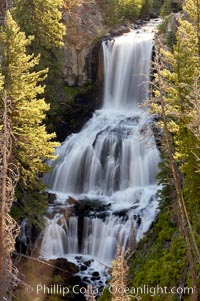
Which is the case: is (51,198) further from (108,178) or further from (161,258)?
(161,258)

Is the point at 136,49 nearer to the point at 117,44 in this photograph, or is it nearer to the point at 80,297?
the point at 117,44

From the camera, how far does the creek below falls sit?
24.2 m

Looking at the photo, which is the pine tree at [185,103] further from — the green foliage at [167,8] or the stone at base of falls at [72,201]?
the green foliage at [167,8]

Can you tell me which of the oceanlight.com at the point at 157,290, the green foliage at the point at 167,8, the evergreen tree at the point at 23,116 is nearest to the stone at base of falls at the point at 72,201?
the evergreen tree at the point at 23,116

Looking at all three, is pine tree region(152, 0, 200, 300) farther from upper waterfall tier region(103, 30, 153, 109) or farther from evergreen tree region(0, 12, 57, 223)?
upper waterfall tier region(103, 30, 153, 109)

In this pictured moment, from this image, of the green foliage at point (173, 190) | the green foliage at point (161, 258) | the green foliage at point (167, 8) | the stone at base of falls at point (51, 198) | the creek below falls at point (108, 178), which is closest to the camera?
the green foliage at point (173, 190)

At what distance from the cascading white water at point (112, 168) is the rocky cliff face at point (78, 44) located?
1.75 m

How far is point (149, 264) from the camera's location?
716 inches

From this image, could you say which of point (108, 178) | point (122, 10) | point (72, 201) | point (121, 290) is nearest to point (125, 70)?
point (122, 10)

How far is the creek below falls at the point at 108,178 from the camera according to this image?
24156 mm

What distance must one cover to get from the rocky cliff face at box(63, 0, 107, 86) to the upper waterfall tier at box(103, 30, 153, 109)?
5.35 ft

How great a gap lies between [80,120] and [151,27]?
15329mm

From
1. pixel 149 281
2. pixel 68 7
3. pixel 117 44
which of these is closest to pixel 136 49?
pixel 117 44

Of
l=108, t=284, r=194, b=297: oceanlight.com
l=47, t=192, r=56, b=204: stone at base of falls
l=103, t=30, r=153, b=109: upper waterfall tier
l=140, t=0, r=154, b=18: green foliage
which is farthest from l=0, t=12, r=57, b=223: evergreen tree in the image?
l=140, t=0, r=154, b=18: green foliage
